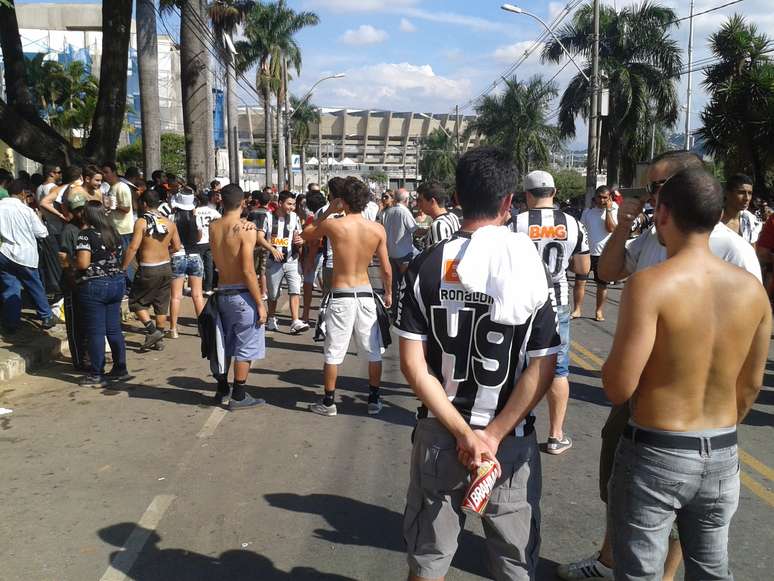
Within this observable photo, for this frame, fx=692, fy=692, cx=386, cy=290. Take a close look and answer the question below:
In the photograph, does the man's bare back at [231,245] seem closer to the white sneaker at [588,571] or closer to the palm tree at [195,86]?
the white sneaker at [588,571]

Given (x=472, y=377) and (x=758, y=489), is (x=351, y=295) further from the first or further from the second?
(x=472, y=377)

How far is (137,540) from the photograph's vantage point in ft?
12.5

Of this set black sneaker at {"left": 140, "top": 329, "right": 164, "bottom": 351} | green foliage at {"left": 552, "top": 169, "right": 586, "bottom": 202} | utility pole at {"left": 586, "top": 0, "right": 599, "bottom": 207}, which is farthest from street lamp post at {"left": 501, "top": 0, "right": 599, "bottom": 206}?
green foliage at {"left": 552, "top": 169, "right": 586, "bottom": 202}

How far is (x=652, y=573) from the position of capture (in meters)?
2.31

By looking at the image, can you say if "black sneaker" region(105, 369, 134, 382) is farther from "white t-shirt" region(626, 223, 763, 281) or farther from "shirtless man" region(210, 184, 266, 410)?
"white t-shirt" region(626, 223, 763, 281)

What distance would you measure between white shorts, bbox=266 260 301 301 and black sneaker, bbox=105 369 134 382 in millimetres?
2927

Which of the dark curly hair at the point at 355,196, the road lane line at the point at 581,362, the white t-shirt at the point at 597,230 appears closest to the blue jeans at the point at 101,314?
the dark curly hair at the point at 355,196

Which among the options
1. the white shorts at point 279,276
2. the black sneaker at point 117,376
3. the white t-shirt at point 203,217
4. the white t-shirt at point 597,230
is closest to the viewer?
the black sneaker at point 117,376

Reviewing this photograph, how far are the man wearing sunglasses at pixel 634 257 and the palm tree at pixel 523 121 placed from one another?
4284 centimetres

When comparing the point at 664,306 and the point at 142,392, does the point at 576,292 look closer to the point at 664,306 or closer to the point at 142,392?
the point at 142,392

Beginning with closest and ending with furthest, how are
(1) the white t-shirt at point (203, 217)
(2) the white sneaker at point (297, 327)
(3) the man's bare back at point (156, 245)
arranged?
(3) the man's bare back at point (156, 245) < (2) the white sneaker at point (297, 327) < (1) the white t-shirt at point (203, 217)

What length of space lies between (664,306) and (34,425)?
534 cm

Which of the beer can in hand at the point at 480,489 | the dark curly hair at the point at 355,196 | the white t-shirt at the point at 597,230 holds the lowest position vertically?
the beer can in hand at the point at 480,489

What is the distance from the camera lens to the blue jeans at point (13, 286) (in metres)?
8.08
